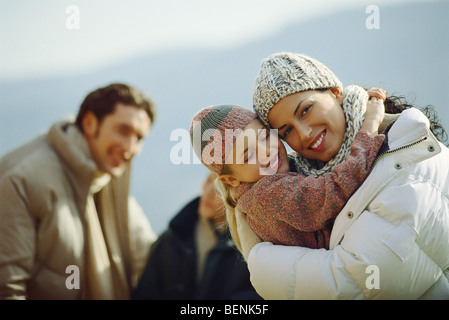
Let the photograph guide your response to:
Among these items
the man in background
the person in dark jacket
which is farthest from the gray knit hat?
the man in background

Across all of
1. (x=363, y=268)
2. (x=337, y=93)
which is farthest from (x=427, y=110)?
(x=363, y=268)

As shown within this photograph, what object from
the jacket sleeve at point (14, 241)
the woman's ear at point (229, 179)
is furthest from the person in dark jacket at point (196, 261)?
the woman's ear at point (229, 179)

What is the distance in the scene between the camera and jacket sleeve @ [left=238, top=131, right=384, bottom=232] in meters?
1.58

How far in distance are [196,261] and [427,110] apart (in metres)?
1.98

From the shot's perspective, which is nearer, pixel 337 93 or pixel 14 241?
pixel 337 93

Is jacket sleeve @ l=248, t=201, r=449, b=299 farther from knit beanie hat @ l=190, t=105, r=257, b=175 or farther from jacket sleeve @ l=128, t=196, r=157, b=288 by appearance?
jacket sleeve @ l=128, t=196, r=157, b=288

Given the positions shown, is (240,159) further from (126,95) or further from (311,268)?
(126,95)

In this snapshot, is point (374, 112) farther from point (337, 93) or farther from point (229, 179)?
point (229, 179)

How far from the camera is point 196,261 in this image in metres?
3.47

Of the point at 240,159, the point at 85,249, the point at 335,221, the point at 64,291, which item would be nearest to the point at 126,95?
→ the point at 85,249

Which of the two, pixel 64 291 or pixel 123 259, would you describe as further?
pixel 123 259

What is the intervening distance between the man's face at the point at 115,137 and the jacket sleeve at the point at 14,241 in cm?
72

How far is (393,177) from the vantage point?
1563 millimetres
